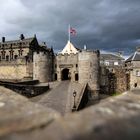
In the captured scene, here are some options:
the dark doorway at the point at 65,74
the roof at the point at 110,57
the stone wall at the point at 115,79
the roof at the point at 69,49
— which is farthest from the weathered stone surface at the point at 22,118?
the roof at the point at 110,57

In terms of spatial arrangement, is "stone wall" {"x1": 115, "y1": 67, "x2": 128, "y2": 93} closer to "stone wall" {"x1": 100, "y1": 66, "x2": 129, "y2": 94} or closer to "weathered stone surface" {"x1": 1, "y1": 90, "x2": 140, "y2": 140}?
"stone wall" {"x1": 100, "y1": 66, "x2": 129, "y2": 94}

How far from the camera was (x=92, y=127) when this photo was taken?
4.49ft

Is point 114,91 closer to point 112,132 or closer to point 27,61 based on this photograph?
point 27,61

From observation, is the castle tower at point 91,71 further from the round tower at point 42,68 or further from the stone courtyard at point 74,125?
the stone courtyard at point 74,125

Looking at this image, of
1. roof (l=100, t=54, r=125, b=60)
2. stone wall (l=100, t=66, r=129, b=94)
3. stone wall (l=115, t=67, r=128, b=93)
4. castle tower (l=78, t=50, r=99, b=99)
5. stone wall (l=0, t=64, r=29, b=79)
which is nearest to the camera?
castle tower (l=78, t=50, r=99, b=99)

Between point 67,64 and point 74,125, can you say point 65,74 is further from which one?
point 74,125

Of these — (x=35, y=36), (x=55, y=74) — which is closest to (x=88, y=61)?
(x=55, y=74)

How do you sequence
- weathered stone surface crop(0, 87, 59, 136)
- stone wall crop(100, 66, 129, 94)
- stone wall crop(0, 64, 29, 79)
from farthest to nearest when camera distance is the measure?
stone wall crop(0, 64, 29, 79) → stone wall crop(100, 66, 129, 94) → weathered stone surface crop(0, 87, 59, 136)

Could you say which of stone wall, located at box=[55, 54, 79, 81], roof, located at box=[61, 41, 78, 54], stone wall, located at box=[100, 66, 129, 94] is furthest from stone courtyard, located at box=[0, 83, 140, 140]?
roof, located at box=[61, 41, 78, 54]

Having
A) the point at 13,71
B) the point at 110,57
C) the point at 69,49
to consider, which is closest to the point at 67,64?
the point at 13,71

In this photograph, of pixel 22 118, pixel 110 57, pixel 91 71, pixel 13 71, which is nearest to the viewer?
pixel 22 118

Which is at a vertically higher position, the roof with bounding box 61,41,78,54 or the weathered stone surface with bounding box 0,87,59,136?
the roof with bounding box 61,41,78,54

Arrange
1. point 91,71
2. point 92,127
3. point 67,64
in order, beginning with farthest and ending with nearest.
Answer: point 67,64 → point 91,71 → point 92,127

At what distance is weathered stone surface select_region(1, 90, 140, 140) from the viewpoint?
4.26 ft
